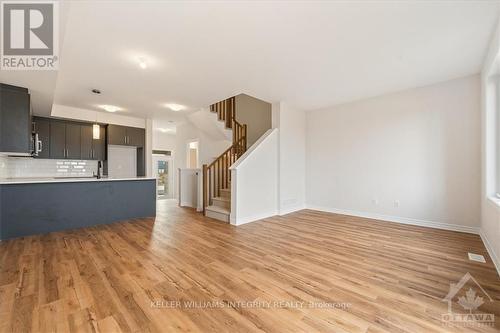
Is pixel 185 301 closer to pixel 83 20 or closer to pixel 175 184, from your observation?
pixel 83 20

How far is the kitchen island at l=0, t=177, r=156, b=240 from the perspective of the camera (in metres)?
3.57

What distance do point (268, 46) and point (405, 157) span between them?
3.68 meters

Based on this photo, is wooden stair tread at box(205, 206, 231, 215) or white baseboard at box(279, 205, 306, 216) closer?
wooden stair tread at box(205, 206, 231, 215)

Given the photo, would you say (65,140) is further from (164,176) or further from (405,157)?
(405,157)

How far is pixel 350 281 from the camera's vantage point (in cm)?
221

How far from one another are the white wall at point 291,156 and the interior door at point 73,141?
5223 millimetres

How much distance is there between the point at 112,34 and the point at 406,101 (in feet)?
17.1

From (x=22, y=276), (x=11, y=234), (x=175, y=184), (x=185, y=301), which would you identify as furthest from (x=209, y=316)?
(x=175, y=184)

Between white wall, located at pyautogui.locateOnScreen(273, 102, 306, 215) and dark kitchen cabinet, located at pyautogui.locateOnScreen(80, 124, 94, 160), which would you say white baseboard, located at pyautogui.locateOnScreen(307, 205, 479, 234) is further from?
dark kitchen cabinet, located at pyautogui.locateOnScreen(80, 124, 94, 160)

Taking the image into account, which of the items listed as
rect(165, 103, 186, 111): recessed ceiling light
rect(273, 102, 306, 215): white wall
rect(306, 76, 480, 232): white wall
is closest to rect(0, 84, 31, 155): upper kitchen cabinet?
rect(165, 103, 186, 111): recessed ceiling light

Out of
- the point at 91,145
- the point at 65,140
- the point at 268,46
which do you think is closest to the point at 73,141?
the point at 65,140

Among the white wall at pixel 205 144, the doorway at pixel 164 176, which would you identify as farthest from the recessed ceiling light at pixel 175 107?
the doorway at pixel 164 176

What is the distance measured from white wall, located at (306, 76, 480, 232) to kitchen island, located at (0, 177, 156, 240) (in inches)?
181

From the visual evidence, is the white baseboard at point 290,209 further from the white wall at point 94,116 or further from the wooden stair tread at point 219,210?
the white wall at point 94,116
